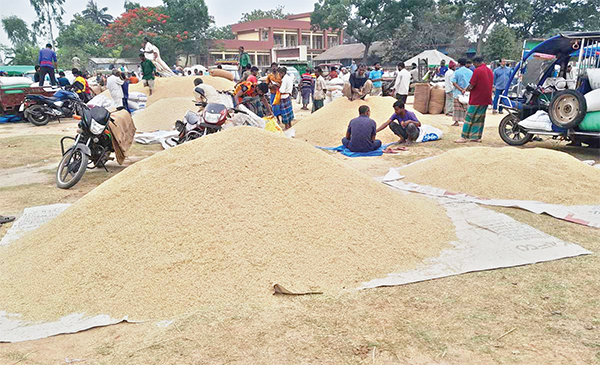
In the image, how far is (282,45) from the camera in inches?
1772

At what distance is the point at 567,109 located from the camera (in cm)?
582

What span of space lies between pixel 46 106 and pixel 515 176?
34.0ft

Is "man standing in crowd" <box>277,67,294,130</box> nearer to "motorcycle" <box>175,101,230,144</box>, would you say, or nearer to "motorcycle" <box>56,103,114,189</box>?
"motorcycle" <box>175,101,230,144</box>

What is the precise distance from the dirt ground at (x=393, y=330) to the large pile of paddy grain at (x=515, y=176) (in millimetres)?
1473

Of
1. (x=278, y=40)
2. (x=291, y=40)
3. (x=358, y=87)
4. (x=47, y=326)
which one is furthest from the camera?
(x=291, y=40)

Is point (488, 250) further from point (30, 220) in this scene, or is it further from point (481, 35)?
point (481, 35)

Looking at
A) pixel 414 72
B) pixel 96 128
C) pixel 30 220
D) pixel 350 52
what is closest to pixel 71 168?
pixel 96 128

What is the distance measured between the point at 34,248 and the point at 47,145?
5502mm

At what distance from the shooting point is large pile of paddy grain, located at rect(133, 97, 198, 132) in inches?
358

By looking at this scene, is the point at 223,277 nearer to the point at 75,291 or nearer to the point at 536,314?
the point at 75,291

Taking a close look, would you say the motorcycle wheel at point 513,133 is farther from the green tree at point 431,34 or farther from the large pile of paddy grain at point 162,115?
the green tree at point 431,34

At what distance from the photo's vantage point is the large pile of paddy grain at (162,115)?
9.09m

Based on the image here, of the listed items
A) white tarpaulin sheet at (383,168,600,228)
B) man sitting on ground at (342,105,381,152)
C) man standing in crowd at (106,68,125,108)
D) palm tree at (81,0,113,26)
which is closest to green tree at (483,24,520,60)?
man sitting on ground at (342,105,381,152)

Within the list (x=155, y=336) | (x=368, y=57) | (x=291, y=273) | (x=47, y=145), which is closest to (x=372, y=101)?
(x=47, y=145)
